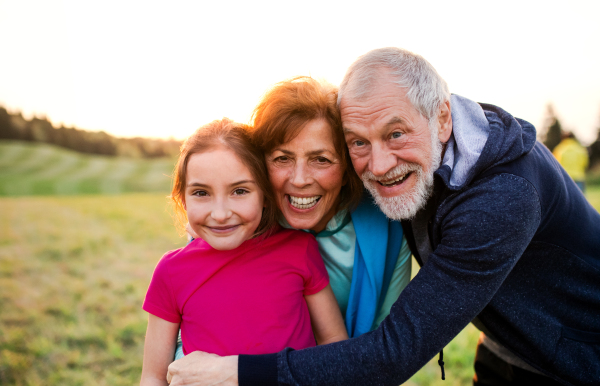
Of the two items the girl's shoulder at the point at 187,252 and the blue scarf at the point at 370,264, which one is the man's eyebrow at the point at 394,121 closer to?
the blue scarf at the point at 370,264

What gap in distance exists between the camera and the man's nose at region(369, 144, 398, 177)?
1847 millimetres

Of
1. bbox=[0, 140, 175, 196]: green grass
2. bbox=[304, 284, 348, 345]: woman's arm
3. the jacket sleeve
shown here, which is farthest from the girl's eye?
bbox=[0, 140, 175, 196]: green grass

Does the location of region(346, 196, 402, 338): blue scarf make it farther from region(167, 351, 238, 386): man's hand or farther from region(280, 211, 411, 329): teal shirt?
region(167, 351, 238, 386): man's hand

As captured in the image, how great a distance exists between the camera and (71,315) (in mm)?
4613

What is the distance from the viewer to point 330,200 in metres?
2.11

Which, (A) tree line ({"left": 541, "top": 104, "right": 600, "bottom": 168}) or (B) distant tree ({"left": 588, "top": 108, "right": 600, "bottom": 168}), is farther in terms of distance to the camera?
(A) tree line ({"left": 541, "top": 104, "right": 600, "bottom": 168})

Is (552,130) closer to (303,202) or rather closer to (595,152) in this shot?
(595,152)

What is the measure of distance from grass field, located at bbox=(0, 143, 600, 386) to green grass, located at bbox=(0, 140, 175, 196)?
3.18ft

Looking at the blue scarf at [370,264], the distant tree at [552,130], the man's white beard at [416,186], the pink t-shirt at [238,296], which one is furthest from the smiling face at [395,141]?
the distant tree at [552,130]

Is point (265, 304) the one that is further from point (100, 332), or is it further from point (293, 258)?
point (100, 332)

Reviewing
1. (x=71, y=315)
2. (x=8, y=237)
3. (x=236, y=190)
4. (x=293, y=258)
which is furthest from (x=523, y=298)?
(x=8, y=237)

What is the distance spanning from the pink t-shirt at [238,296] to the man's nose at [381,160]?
1.82 feet

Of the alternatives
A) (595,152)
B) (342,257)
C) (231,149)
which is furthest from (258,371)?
(595,152)

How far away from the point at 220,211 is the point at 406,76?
3.59 feet
